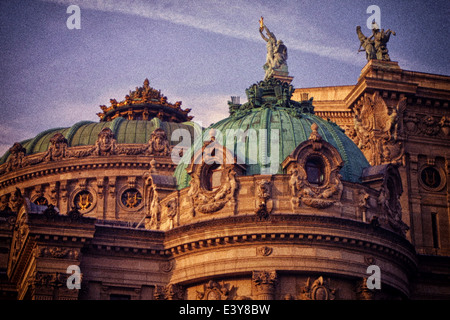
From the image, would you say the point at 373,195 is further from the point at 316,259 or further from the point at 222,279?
the point at 222,279

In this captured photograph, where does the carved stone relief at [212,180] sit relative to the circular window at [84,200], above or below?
below

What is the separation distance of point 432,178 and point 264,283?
21095mm

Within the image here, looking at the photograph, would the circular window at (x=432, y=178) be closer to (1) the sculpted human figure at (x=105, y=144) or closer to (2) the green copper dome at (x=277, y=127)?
(2) the green copper dome at (x=277, y=127)

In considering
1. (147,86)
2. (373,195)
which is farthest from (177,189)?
(147,86)

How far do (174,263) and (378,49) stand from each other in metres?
24.6

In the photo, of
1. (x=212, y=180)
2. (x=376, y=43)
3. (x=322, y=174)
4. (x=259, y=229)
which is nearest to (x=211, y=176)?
(x=212, y=180)

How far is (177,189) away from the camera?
61.2m

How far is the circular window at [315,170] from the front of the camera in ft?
190

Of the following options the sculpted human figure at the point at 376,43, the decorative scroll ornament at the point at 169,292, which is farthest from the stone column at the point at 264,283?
the sculpted human figure at the point at 376,43

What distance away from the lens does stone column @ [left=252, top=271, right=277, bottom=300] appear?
178 ft

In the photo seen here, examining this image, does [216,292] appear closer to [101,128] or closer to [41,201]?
[41,201]

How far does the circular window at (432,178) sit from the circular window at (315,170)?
14816 millimetres

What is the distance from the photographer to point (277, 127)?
200 ft

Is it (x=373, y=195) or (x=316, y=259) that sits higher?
(x=373, y=195)
